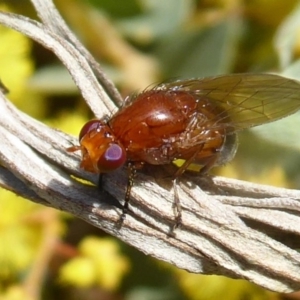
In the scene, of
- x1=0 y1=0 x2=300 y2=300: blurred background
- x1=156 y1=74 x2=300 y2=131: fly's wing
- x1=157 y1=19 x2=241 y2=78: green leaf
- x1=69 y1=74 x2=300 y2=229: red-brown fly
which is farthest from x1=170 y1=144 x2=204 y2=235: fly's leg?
x1=157 y1=19 x2=241 y2=78: green leaf

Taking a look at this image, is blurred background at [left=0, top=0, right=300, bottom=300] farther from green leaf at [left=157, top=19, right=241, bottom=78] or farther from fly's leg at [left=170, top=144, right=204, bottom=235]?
fly's leg at [left=170, top=144, right=204, bottom=235]

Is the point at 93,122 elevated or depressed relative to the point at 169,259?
elevated

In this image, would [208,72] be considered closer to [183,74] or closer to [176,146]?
[183,74]

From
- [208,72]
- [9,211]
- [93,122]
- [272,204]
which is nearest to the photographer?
[272,204]

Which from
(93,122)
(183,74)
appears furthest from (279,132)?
(183,74)

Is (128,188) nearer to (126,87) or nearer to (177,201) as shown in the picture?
(177,201)

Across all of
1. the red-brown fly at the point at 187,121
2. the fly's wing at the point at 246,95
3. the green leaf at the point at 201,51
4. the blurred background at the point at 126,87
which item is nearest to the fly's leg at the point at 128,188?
the red-brown fly at the point at 187,121
